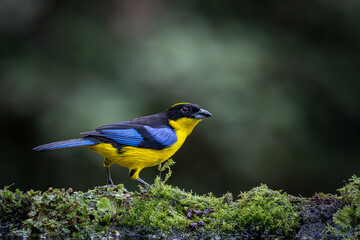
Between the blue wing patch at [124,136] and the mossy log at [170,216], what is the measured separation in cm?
62

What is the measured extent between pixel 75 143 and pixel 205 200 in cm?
137

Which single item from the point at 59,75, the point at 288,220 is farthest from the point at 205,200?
the point at 59,75

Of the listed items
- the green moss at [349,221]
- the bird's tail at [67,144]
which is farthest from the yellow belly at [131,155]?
the green moss at [349,221]

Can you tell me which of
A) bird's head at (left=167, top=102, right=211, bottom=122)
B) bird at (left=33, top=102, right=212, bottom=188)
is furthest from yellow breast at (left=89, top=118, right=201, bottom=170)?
bird's head at (left=167, top=102, right=211, bottom=122)

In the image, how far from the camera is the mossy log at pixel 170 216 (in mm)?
3946

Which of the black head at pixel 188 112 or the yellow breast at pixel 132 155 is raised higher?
the black head at pixel 188 112

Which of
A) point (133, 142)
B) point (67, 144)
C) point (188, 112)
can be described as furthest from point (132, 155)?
point (188, 112)

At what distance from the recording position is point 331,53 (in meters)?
9.12

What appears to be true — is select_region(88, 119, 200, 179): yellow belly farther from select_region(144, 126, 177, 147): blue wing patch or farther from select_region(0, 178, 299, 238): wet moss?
select_region(0, 178, 299, 238): wet moss

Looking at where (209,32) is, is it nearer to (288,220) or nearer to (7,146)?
(7,146)

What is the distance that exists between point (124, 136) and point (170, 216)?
3.59 feet

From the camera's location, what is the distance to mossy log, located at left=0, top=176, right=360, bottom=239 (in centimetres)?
395

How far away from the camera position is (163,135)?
516 centimetres

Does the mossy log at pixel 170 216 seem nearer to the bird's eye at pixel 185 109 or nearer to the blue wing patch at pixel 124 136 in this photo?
the blue wing patch at pixel 124 136
